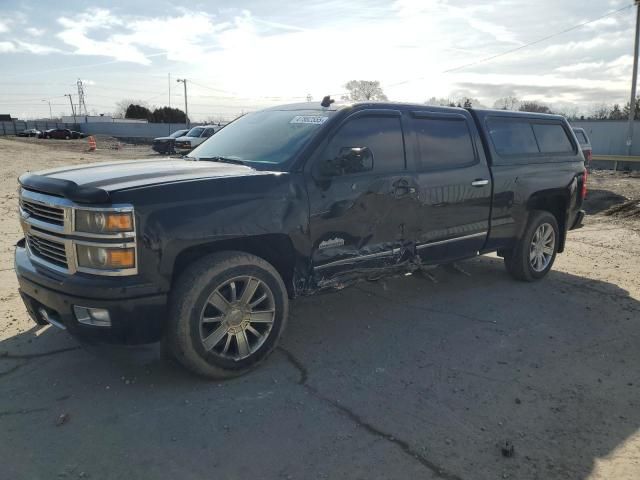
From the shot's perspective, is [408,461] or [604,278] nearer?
[408,461]

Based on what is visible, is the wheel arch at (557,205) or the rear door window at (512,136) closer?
the rear door window at (512,136)

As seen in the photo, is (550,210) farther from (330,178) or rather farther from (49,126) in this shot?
(49,126)

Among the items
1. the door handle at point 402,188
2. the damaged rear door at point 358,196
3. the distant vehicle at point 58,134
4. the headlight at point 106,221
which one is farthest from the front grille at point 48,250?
the distant vehicle at point 58,134

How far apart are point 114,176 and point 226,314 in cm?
121

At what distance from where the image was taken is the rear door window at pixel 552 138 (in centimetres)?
634

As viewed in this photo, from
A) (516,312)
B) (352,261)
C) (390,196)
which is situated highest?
(390,196)

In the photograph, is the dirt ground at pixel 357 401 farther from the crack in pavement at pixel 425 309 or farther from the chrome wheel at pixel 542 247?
the chrome wheel at pixel 542 247

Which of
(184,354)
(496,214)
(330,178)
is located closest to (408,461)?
(184,354)

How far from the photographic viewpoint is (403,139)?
15.5ft

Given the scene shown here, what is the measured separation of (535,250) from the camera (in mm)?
6332

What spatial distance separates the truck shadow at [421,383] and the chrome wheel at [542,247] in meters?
1.05

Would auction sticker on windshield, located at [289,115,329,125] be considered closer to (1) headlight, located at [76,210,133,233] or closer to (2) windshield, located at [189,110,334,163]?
(2) windshield, located at [189,110,334,163]

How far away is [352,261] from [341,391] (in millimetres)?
1133

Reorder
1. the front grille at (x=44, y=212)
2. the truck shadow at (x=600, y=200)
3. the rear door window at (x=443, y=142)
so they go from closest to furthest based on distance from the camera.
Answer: the front grille at (x=44, y=212)
the rear door window at (x=443, y=142)
the truck shadow at (x=600, y=200)
